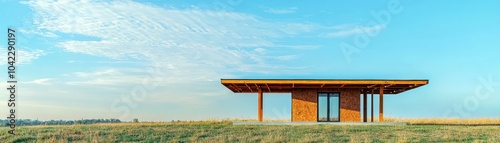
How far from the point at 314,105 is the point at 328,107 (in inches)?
28.4

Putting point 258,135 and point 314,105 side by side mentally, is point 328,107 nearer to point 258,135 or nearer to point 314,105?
point 314,105

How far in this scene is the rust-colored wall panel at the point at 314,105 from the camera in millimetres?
27000

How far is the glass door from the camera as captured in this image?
2711cm

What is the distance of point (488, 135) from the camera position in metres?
19.0

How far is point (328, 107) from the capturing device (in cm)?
2719

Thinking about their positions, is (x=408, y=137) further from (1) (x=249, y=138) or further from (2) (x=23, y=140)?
(2) (x=23, y=140)

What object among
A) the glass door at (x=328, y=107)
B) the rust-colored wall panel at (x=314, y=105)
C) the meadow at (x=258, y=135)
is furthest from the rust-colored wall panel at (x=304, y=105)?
the meadow at (x=258, y=135)

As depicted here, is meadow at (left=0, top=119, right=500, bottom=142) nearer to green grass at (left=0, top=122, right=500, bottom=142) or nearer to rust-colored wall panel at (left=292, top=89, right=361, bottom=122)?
green grass at (left=0, top=122, right=500, bottom=142)

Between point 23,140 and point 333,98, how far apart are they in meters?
14.9

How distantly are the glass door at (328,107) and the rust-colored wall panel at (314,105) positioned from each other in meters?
0.22

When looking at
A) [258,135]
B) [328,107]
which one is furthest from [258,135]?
[328,107]

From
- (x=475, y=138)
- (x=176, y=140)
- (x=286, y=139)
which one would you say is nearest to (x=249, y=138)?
(x=286, y=139)

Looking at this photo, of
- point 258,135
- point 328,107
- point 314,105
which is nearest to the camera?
point 258,135

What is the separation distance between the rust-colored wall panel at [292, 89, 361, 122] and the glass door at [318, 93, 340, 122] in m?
0.22
